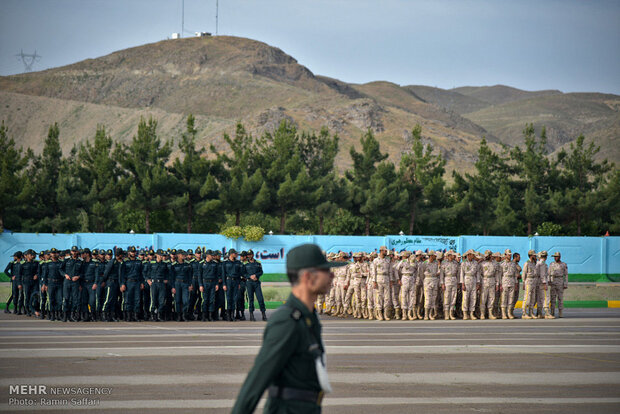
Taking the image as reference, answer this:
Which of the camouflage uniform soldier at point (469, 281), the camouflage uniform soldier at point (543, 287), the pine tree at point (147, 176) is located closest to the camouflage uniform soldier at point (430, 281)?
the camouflage uniform soldier at point (469, 281)

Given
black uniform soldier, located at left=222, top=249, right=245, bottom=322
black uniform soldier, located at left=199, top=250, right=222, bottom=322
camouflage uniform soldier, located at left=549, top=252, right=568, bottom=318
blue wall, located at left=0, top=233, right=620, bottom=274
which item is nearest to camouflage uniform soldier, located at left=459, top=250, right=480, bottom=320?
camouflage uniform soldier, located at left=549, top=252, right=568, bottom=318

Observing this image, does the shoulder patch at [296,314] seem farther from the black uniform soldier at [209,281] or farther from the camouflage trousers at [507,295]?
the camouflage trousers at [507,295]

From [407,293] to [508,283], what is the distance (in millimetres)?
2917

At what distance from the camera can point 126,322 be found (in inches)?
821

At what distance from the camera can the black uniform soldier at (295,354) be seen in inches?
176

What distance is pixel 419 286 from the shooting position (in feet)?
74.3

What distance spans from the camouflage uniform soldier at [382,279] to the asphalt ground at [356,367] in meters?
3.18

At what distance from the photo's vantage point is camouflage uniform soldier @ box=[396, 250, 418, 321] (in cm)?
2205

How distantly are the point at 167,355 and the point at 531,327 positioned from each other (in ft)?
32.7

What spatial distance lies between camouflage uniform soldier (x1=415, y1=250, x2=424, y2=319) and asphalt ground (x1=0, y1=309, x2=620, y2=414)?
347 centimetres

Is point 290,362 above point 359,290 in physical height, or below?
above

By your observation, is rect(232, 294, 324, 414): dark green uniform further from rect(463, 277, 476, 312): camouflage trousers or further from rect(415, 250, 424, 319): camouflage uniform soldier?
rect(463, 277, 476, 312): camouflage trousers

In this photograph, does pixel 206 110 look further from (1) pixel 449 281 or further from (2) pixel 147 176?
(1) pixel 449 281

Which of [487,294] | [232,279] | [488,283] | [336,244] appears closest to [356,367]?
[232,279]
